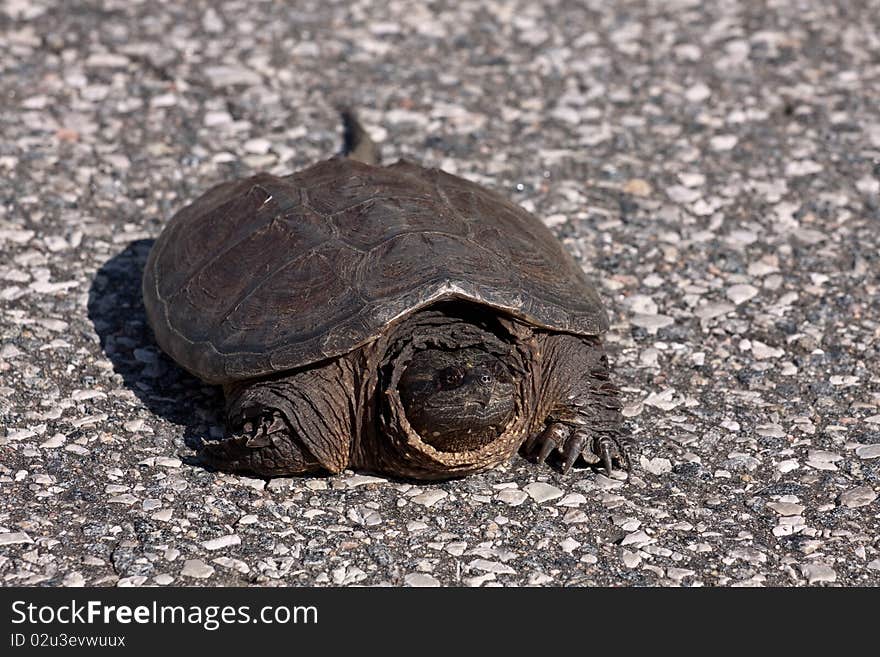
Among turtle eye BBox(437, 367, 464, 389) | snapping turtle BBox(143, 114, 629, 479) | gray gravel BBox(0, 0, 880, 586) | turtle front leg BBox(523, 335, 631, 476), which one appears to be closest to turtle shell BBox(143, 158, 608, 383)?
snapping turtle BBox(143, 114, 629, 479)

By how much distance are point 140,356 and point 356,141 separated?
1.81 metres

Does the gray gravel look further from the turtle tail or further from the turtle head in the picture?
the turtle head

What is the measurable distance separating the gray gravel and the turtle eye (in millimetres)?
401

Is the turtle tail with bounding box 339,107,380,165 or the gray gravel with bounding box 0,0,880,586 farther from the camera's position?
the turtle tail with bounding box 339,107,380,165

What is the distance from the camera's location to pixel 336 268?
13.1ft

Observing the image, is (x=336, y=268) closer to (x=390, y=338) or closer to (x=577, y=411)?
(x=390, y=338)

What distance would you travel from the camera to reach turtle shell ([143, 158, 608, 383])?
12.7 ft

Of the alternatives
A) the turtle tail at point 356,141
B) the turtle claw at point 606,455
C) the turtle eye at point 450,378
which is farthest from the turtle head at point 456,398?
the turtle tail at point 356,141

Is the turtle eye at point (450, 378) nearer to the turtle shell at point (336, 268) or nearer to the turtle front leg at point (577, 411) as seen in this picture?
the turtle shell at point (336, 268)

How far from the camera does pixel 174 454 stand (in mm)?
4082

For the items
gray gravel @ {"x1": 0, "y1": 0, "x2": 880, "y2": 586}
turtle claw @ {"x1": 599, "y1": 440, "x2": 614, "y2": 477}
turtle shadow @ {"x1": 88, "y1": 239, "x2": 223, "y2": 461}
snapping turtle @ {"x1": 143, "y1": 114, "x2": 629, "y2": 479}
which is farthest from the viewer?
turtle shadow @ {"x1": 88, "y1": 239, "x2": 223, "y2": 461}

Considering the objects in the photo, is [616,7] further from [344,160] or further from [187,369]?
[187,369]

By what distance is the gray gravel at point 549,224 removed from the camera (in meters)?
3.70

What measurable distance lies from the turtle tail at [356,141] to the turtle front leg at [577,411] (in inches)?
73.7
